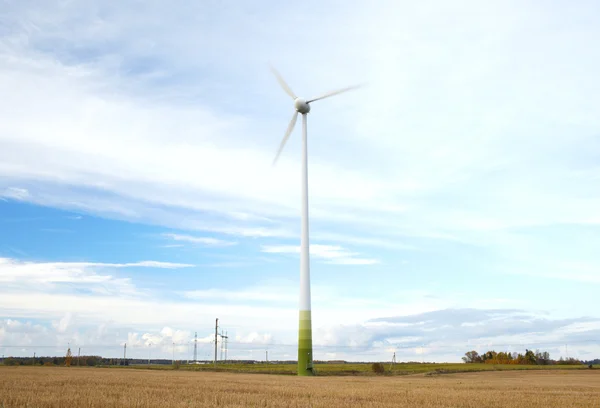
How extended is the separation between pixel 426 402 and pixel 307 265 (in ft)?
134

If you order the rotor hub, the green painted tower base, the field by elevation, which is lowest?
the field

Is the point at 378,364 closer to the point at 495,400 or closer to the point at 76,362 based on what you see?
the point at 495,400

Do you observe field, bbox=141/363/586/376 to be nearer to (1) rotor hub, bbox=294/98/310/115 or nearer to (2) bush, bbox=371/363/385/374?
(2) bush, bbox=371/363/385/374

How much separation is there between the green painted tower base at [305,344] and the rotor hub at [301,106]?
27.8m

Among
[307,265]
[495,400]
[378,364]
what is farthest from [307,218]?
[378,364]

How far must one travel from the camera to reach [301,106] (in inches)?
3051

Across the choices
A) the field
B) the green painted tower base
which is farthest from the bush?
the green painted tower base

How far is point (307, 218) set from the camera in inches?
2726

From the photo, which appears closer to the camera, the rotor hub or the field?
the rotor hub

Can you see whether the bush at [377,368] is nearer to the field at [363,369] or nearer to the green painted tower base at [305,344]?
the field at [363,369]

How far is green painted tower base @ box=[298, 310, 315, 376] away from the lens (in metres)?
66.4

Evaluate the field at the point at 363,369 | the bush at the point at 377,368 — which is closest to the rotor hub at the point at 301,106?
the field at the point at 363,369

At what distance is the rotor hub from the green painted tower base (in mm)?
27760

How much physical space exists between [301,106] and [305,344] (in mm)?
31714
